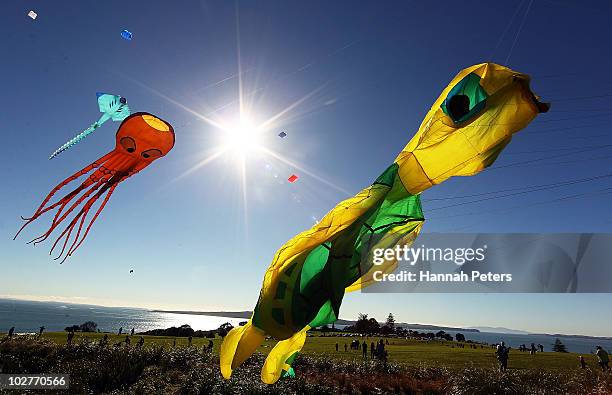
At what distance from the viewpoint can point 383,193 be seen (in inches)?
169

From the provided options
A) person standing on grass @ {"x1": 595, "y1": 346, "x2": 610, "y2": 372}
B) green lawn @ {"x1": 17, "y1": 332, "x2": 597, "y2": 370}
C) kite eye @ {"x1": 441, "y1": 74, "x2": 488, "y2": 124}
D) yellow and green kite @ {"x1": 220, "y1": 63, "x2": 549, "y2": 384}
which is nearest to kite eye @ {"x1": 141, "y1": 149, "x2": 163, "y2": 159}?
yellow and green kite @ {"x1": 220, "y1": 63, "x2": 549, "y2": 384}

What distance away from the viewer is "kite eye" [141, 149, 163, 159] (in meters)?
7.75

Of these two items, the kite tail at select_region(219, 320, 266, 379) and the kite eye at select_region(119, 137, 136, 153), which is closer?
the kite tail at select_region(219, 320, 266, 379)

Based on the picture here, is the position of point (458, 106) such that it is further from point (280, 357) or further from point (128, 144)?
point (128, 144)

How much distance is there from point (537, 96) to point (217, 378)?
14.1 meters

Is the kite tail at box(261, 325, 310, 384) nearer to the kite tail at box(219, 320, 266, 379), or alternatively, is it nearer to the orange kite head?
the kite tail at box(219, 320, 266, 379)

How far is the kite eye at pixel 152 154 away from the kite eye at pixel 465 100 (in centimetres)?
591

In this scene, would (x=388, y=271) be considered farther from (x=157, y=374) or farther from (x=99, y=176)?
(x=157, y=374)

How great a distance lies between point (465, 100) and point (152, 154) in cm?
624

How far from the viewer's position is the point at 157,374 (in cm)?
1570

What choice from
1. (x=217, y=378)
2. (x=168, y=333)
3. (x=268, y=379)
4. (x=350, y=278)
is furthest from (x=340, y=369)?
(x=168, y=333)

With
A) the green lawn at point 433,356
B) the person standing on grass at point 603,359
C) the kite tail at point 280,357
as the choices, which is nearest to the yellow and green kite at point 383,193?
the kite tail at point 280,357

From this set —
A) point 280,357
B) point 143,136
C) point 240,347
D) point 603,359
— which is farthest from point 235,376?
point 603,359

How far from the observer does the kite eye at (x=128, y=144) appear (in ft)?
24.6
